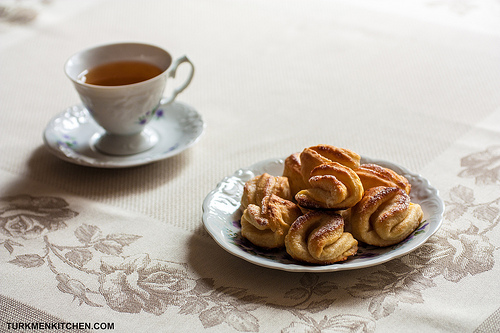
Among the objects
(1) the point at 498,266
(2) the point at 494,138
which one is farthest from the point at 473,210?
(2) the point at 494,138

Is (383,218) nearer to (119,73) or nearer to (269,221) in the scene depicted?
(269,221)

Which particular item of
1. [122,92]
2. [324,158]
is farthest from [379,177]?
[122,92]

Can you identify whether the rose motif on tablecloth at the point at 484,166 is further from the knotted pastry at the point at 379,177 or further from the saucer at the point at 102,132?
the saucer at the point at 102,132

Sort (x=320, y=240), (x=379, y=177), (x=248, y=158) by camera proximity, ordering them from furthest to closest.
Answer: (x=248, y=158)
(x=379, y=177)
(x=320, y=240)

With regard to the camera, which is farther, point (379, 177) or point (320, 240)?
point (379, 177)

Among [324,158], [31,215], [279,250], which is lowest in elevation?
[31,215]

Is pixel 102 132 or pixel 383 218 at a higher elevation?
pixel 383 218

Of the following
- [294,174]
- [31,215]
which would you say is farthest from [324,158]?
[31,215]

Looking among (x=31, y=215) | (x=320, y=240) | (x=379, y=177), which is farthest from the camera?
(x=31, y=215)

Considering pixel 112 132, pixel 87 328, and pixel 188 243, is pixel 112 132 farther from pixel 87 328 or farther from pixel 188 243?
pixel 87 328
